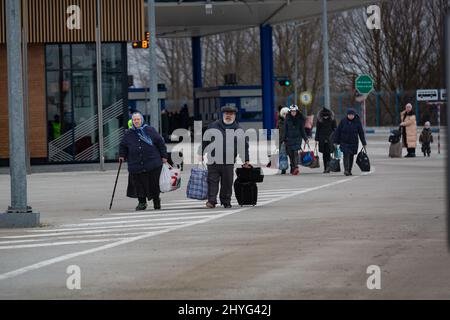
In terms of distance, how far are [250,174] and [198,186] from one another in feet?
3.14

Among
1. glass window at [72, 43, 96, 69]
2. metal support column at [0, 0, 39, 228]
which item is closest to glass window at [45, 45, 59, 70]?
glass window at [72, 43, 96, 69]

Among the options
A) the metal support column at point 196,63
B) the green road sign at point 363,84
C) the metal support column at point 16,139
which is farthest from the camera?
the metal support column at point 196,63

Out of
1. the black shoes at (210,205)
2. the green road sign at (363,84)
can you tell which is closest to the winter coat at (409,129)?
the green road sign at (363,84)

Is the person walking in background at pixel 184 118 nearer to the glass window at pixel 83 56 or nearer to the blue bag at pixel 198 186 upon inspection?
the glass window at pixel 83 56

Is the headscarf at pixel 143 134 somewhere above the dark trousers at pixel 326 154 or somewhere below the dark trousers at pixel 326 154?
above

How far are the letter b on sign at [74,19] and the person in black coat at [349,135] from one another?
9979mm

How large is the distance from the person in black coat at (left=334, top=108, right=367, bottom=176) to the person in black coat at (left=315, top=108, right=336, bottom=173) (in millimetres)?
1821

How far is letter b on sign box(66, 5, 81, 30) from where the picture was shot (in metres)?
37.3

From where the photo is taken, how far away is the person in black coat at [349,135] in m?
30.3

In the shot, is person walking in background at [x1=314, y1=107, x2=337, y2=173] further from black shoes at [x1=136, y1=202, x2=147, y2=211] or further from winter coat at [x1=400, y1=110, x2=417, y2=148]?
black shoes at [x1=136, y1=202, x2=147, y2=211]

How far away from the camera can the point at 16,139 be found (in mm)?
18812

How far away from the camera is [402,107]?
82250mm

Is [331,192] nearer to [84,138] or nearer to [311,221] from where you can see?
[311,221]
